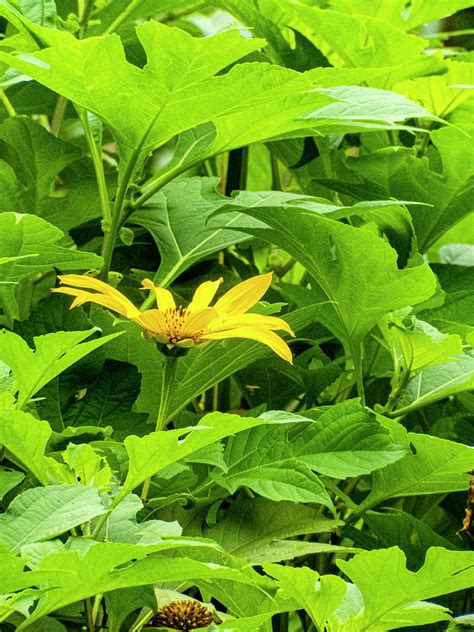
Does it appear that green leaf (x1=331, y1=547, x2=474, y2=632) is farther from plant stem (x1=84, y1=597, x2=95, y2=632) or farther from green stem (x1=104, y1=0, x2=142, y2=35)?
green stem (x1=104, y1=0, x2=142, y2=35)

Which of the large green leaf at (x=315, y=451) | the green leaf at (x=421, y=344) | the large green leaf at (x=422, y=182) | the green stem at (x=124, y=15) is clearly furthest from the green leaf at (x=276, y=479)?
the green stem at (x=124, y=15)

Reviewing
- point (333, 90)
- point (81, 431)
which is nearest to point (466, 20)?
point (333, 90)

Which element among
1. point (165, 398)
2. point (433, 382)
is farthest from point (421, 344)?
point (165, 398)

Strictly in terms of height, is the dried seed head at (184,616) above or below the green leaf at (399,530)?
above

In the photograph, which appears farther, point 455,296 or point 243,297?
point 455,296

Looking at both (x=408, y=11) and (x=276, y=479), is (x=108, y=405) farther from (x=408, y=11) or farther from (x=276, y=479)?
(x=408, y=11)

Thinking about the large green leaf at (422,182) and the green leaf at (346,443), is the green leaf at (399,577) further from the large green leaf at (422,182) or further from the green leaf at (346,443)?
the large green leaf at (422,182)

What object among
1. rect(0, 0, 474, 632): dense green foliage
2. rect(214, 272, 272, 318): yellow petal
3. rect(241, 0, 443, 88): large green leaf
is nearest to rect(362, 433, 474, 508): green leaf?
rect(0, 0, 474, 632): dense green foliage
